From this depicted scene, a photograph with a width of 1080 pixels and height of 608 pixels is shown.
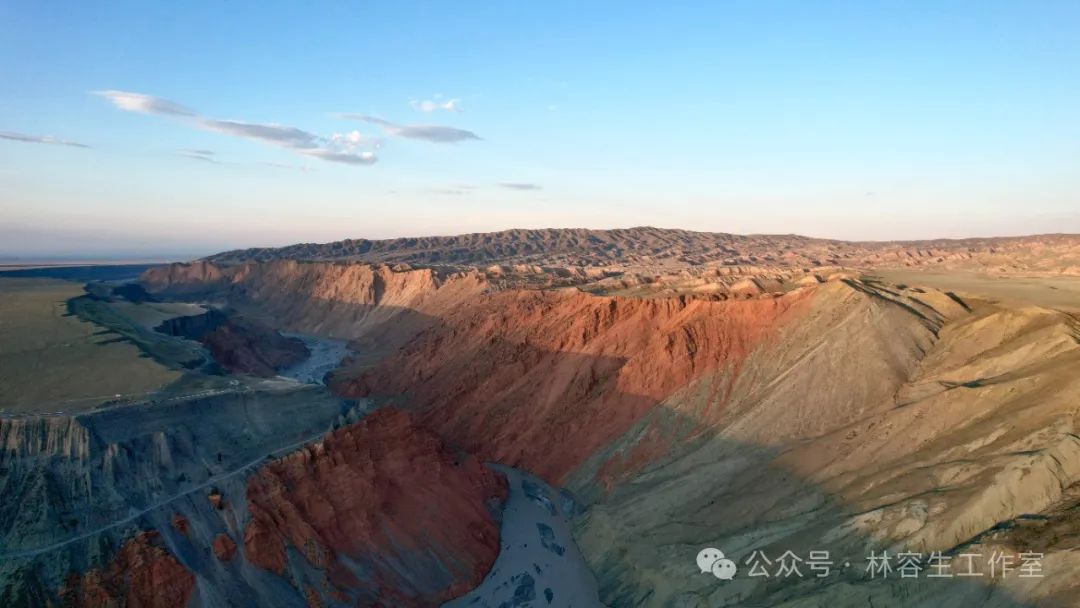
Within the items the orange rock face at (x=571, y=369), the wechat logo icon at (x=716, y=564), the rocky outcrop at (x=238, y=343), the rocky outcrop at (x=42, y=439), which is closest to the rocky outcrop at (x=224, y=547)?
the rocky outcrop at (x=42, y=439)

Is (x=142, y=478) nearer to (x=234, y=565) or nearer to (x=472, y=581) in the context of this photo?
(x=234, y=565)

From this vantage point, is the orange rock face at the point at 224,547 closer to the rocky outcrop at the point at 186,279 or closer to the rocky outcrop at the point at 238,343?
the rocky outcrop at the point at 238,343

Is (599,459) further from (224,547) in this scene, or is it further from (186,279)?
(186,279)

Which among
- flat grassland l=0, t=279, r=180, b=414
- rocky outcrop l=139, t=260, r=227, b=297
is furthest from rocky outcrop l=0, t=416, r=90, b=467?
rocky outcrop l=139, t=260, r=227, b=297

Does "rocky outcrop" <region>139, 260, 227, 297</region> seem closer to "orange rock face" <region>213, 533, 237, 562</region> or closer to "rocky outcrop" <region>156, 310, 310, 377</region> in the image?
"rocky outcrop" <region>156, 310, 310, 377</region>

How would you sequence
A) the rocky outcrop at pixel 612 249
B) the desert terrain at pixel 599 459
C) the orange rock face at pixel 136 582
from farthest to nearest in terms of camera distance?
the rocky outcrop at pixel 612 249, the desert terrain at pixel 599 459, the orange rock face at pixel 136 582

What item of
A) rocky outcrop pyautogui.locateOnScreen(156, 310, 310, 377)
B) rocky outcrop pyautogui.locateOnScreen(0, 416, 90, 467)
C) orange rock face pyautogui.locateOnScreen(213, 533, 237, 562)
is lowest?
orange rock face pyautogui.locateOnScreen(213, 533, 237, 562)
